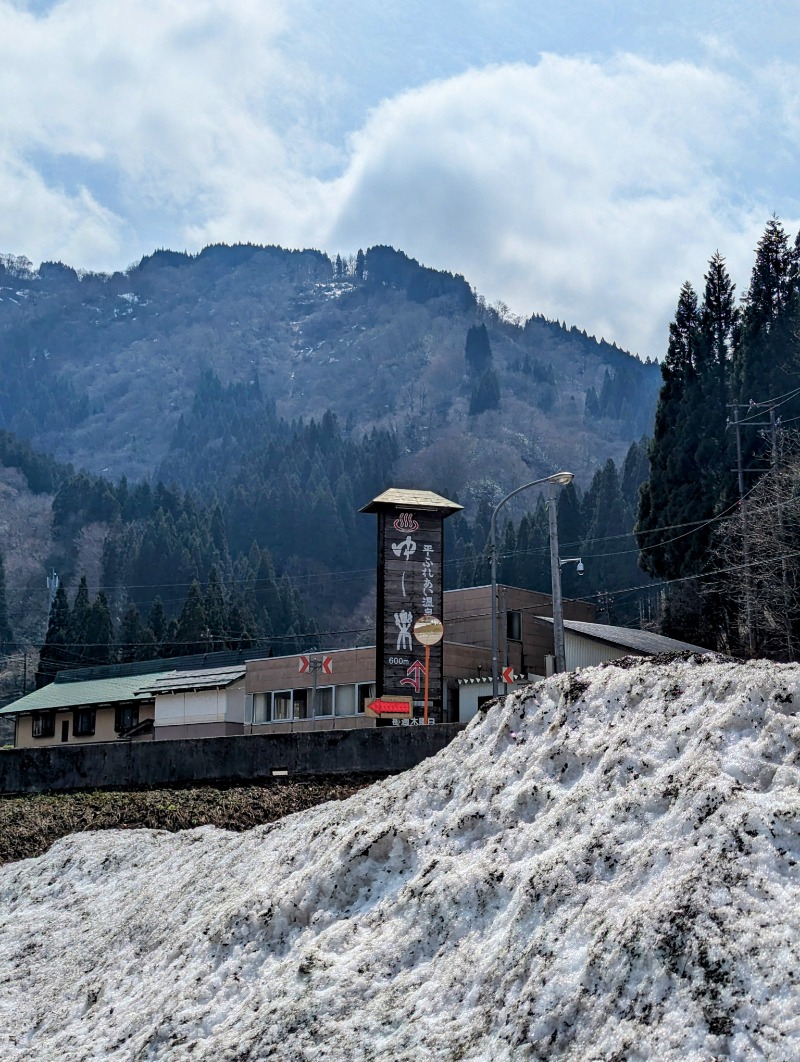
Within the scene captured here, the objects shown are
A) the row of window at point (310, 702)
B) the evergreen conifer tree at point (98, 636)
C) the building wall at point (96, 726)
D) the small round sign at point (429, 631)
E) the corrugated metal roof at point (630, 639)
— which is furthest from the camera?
the evergreen conifer tree at point (98, 636)

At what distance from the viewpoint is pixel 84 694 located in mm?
65688

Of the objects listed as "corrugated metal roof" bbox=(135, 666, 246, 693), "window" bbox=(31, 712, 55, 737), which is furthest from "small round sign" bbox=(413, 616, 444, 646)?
"window" bbox=(31, 712, 55, 737)

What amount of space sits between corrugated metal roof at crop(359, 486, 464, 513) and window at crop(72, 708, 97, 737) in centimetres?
3330

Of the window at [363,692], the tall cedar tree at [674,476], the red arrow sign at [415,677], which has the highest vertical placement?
the tall cedar tree at [674,476]

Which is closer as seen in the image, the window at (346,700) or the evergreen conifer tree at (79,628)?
the window at (346,700)

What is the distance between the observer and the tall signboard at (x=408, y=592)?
33.8m

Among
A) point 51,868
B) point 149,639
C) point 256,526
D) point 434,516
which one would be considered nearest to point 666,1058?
point 51,868

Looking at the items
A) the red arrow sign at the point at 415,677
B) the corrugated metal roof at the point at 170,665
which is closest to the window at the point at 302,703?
the red arrow sign at the point at 415,677

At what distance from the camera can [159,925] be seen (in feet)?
38.3

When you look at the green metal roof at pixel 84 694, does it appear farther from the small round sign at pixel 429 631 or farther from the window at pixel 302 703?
the small round sign at pixel 429 631

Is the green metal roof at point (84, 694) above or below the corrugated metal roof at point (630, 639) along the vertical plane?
below

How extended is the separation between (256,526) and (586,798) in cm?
17223

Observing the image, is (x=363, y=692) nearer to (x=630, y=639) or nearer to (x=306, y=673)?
(x=306, y=673)

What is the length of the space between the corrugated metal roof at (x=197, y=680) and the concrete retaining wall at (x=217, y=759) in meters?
30.6
